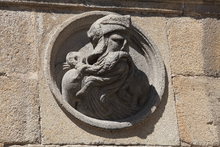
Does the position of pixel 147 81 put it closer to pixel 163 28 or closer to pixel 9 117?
pixel 163 28

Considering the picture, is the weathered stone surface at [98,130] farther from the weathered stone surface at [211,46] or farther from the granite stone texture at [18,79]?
the weathered stone surface at [211,46]

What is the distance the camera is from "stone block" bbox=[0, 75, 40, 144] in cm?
539

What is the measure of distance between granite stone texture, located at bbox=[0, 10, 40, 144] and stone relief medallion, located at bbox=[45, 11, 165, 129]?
153 millimetres

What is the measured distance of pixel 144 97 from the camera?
19.1 feet

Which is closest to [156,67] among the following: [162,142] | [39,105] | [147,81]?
[147,81]

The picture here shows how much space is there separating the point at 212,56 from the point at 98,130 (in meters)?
1.21

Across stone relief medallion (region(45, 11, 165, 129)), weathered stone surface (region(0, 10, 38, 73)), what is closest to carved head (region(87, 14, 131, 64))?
stone relief medallion (region(45, 11, 165, 129))

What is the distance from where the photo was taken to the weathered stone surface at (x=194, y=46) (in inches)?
238

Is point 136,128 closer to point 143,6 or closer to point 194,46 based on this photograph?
point 194,46

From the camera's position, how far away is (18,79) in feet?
18.3

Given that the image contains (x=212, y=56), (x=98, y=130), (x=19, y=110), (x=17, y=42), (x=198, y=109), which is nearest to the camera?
(x=19, y=110)

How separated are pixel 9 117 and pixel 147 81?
1.14 m

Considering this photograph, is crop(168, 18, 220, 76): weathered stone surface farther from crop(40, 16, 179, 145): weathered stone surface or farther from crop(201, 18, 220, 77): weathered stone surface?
crop(40, 16, 179, 145): weathered stone surface

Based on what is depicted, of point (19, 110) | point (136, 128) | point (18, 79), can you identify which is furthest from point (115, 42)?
point (19, 110)
